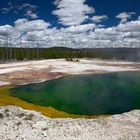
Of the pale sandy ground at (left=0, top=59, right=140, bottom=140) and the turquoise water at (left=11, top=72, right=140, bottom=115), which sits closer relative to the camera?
the pale sandy ground at (left=0, top=59, right=140, bottom=140)

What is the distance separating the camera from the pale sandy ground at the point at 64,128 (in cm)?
3509

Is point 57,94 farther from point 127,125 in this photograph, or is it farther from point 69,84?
point 127,125

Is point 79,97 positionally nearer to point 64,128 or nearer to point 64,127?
point 64,127

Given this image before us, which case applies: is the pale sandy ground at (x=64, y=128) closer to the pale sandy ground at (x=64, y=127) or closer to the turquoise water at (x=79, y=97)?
the pale sandy ground at (x=64, y=127)

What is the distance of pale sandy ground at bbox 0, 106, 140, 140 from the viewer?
35094 millimetres

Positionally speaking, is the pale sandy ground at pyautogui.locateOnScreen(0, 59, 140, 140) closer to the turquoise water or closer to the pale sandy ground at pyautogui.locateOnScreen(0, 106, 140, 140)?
the pale sandy ground at pyautogui.locateOnScreen(0, 106, 140, 140)

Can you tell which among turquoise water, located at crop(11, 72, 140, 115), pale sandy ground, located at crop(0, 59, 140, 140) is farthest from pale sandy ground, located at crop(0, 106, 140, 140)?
turquoise water, located at crop(11, 72, 140, 115)

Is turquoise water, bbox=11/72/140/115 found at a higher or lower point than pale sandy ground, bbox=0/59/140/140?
lower

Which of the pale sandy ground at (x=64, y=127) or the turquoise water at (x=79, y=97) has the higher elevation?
the pale sandy ground at (x=64, y=127)

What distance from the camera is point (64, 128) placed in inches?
1481

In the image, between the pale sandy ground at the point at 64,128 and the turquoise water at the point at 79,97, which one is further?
the turquoise water at the point at 79,97

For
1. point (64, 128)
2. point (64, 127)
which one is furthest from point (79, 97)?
point (64, 128)

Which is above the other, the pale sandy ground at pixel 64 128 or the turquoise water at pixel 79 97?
the pale sandy ground at pixel 64 128

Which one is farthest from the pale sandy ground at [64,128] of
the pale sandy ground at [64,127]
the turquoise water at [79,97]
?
the turquoise water at [79,97]
